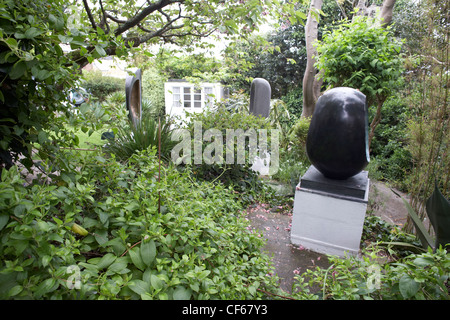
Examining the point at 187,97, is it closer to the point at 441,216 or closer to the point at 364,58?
the point at 364,58

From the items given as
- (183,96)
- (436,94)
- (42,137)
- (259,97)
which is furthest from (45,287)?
(183,96)

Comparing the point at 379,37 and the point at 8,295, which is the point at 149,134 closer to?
the point at 8,295

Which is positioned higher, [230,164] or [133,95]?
[133,95]

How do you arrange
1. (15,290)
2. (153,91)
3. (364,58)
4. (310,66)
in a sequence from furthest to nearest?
1. (153,91)
2. (310,66)
3. (364,58)
4. (15,290)

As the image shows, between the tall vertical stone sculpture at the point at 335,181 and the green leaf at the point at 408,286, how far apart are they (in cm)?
161

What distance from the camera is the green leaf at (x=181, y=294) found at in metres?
0.94

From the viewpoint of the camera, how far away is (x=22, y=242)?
83cm

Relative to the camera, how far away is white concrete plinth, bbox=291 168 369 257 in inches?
102

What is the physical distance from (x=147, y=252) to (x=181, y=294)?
205mm

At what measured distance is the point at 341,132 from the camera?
2.48 m

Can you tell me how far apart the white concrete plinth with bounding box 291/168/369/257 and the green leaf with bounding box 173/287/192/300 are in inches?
79.5

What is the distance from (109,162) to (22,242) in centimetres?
73

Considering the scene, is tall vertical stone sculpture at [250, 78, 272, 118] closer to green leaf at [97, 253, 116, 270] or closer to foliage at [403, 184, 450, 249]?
foliage at [403, 184, 450, 249]

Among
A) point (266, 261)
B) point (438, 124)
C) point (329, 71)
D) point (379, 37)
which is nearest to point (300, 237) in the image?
point (266, 261)
